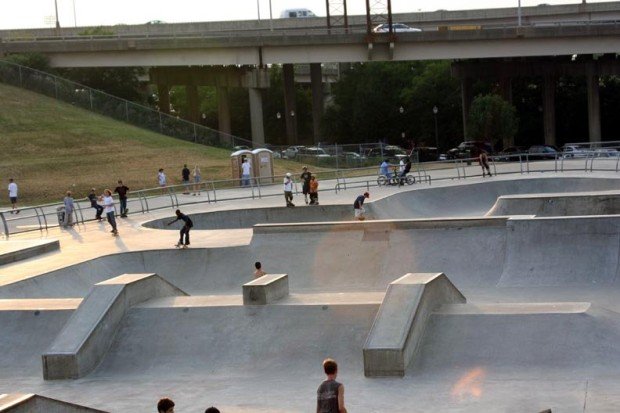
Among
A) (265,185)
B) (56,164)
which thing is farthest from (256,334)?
(56,164)

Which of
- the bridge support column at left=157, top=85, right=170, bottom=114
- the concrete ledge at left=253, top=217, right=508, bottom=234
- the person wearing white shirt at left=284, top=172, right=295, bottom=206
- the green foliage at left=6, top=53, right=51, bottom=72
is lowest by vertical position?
the concrete ledge at left=253, top=217, right=508, bottom=234

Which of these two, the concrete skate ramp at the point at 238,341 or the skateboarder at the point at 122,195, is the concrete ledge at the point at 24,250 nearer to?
the skateboarder at the point at 122,195

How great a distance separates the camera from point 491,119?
63812 mm

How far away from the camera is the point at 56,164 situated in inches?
2029

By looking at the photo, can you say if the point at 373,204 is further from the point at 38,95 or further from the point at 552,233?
the point at 38,95

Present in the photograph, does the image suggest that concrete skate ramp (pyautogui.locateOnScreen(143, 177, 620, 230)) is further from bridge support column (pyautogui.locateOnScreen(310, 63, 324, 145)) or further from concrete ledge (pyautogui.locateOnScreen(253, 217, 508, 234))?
bridge support column (pyautogui.locateOnScreen(310, 63, 324, 145))

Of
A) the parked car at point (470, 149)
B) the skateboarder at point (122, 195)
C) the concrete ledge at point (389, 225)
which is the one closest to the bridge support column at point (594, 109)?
the parked car at point (470, 149)

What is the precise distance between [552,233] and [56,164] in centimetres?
3469

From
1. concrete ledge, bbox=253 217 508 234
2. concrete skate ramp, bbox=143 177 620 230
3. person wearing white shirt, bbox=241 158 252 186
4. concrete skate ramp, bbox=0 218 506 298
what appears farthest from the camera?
person wearing white shirt, bbox=241 158 252 186

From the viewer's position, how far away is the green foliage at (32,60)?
230 ft

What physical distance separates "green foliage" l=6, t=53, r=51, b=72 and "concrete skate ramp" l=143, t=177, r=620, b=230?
39.4m

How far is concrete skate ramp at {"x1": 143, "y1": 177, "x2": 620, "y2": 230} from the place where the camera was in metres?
32.3

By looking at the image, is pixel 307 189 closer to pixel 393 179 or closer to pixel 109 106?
pixel 393 179

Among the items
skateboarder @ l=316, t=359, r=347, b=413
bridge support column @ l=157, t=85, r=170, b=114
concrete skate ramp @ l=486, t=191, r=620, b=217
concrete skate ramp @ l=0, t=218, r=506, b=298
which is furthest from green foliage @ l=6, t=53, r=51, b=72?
skateboarder @ l=316, t=359, r=347, b=413
